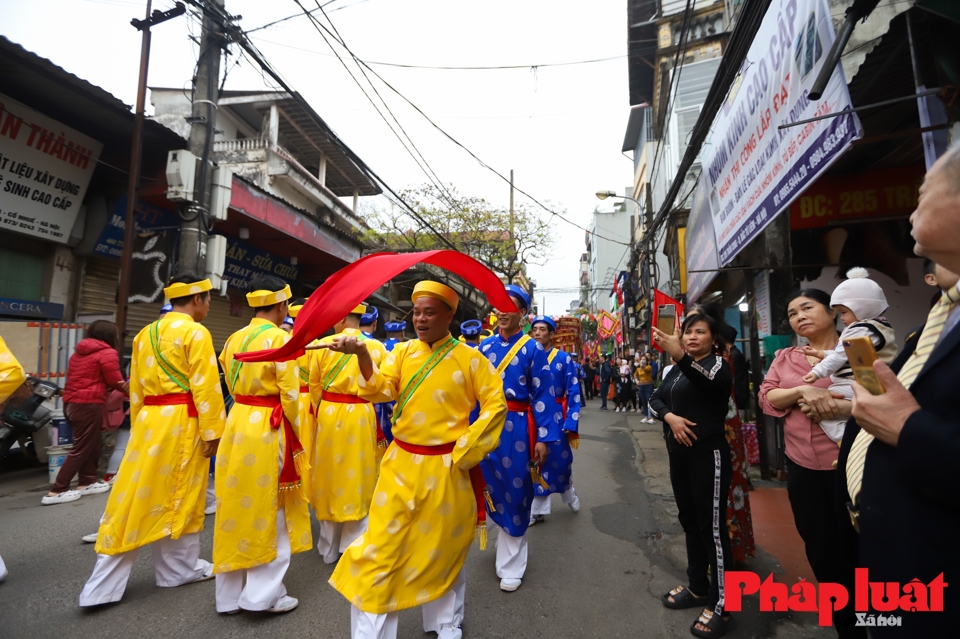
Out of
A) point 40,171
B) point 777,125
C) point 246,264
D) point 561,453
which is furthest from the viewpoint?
point 246,264

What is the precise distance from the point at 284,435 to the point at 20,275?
20.9ft

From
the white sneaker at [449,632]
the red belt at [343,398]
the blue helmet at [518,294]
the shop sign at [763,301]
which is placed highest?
the shop sign at [763,301]

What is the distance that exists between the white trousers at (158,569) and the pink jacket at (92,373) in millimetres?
2608

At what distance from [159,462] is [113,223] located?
6.15m

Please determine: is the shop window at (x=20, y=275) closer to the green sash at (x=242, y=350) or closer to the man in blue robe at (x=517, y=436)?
the green sash at (x=242, y=350)

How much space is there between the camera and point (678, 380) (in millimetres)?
2994

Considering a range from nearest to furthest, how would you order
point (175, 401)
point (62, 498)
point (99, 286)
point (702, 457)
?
1. point (702, 457)
2. point (175, 401)
3. point (62, 498)
4. point (99, 286)

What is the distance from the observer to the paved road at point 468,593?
106 inches

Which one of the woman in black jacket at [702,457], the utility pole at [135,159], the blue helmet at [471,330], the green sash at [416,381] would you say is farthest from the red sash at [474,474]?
the utility pole at [135,159]

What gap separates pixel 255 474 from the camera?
115 inches

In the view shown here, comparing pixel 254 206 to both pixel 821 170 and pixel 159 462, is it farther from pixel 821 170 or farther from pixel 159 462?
pixel 821 170

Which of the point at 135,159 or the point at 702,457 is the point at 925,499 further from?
the point at 135,159

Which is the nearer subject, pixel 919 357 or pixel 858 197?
pixel 919 357

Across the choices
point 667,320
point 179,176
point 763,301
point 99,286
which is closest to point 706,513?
point 667,320
